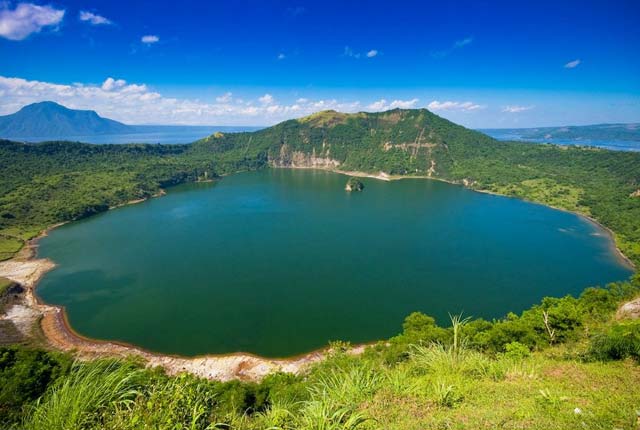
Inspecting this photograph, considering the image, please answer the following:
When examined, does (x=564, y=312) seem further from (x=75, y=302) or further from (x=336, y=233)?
(x=75, y=302)

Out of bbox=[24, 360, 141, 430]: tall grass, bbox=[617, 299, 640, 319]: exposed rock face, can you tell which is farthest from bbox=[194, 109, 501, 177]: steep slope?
bbox=[24, 360, 141, 430]: tall grass

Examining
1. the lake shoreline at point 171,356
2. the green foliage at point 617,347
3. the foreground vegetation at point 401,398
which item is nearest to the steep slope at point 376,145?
the lake shoreline at point 171,356

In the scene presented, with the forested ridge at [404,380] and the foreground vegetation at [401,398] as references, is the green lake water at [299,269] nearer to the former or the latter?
the forested ridge at [404,380]

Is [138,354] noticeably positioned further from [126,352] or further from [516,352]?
[516,352]

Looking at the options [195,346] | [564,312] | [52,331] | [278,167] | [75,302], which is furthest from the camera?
[278,167]

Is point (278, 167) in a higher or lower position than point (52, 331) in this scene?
higher

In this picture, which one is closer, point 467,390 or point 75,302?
point 467,390

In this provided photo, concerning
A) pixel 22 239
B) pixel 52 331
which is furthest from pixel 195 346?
pixel 22 239
